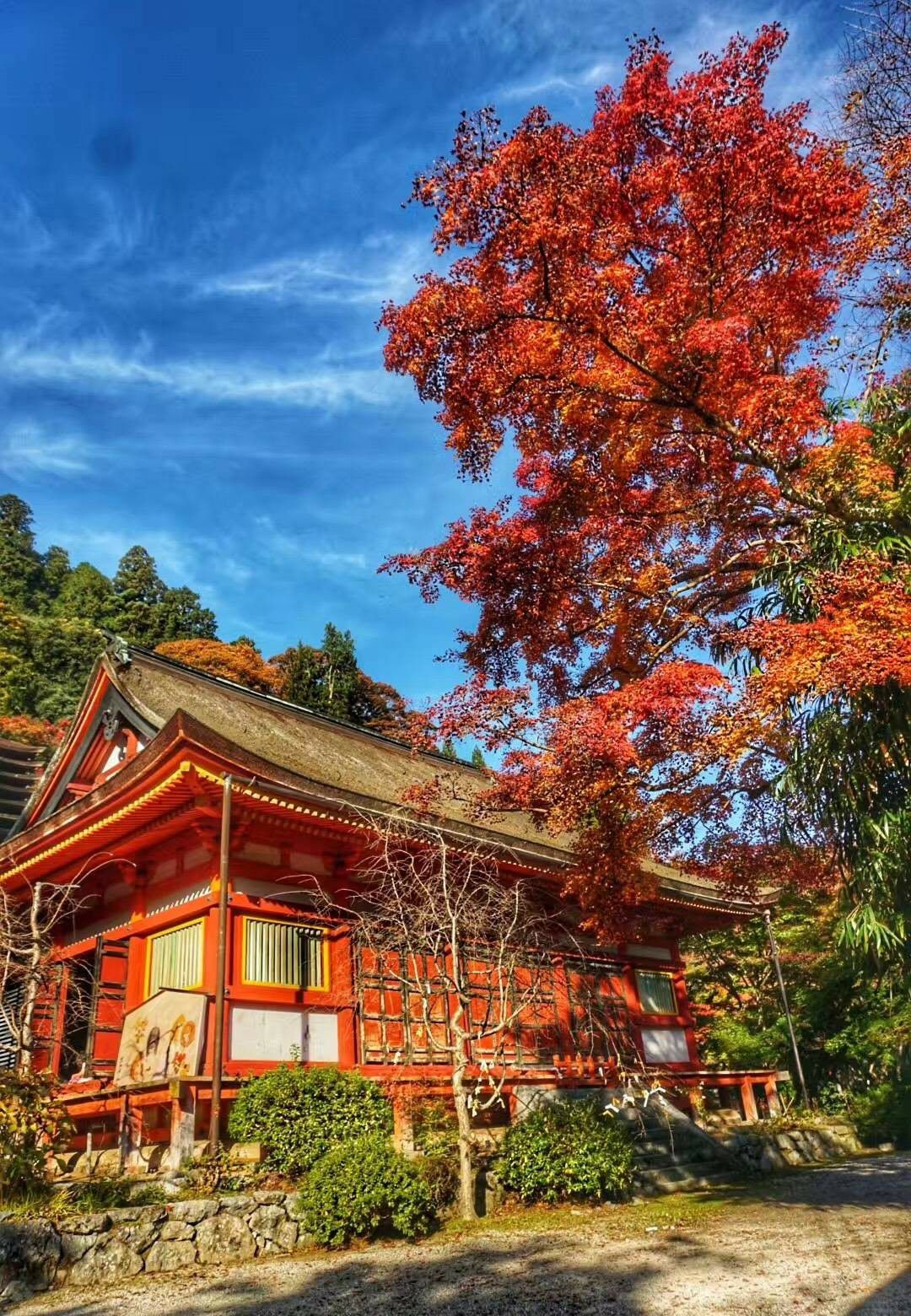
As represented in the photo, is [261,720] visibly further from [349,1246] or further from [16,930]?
[349,1246]

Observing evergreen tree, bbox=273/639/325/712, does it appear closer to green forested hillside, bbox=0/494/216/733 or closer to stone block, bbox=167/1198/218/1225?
green forested hillside, bbox=0/494/216/733

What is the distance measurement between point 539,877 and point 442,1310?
8.42m

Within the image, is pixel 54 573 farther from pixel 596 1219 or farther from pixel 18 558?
pixel 596 1219

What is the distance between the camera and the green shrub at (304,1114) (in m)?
9.27

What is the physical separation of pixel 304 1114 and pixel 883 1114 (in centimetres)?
1270

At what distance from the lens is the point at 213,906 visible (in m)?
11.1

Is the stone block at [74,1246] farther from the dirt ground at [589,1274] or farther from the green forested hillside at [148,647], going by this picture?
the green forested hillside at [148,647]

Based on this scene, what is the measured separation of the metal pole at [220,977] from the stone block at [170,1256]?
1322 millimetres

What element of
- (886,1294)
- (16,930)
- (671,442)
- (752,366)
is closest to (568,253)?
(752,366)

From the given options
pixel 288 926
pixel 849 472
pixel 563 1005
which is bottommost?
pixel 563 1005

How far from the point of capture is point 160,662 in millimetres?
16344

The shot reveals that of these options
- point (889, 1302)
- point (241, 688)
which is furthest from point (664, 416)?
point (241, 688)

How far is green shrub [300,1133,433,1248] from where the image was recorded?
8.00 m

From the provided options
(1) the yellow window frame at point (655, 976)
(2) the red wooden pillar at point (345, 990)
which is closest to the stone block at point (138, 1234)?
(2) the red wooden pillar at point (345, 990)
